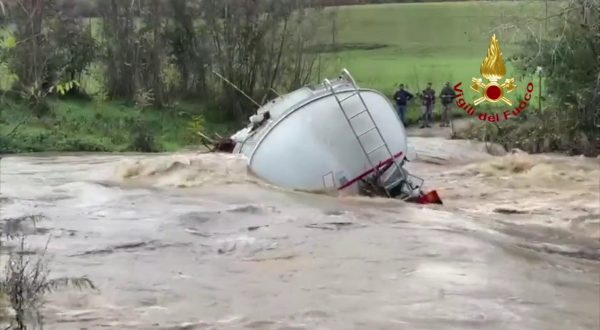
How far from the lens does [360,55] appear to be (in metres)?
35.8

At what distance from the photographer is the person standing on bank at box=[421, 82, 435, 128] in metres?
31.2

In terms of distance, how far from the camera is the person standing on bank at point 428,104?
3123cm

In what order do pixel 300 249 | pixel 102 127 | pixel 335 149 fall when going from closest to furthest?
1. pixel 300 249
2. pixel 335 149
3. pixel 102 127

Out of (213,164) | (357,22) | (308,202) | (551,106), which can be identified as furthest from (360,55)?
(308,202)

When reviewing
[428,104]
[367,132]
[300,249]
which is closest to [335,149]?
[367,132]

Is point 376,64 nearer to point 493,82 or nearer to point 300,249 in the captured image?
point 493,82

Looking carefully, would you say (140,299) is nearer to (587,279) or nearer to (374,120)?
(587,279)

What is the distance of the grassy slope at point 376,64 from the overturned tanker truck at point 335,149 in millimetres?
8093

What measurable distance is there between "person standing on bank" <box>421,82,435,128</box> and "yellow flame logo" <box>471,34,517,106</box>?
1.58 m

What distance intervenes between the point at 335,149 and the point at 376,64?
1868 centimetres

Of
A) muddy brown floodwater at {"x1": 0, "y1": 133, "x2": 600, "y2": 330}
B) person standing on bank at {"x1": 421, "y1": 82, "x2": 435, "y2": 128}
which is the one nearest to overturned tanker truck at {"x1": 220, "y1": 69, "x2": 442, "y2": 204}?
muddy brown floodwater at {"x1": 0, "y1": 133, "x2": 600, "y2": 330}

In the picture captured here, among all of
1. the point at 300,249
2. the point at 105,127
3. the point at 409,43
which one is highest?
the point at 409,43

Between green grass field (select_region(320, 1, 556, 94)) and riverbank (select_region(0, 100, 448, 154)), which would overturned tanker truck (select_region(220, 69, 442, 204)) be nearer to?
riverbank (select_region(0, 100, 448, 154))

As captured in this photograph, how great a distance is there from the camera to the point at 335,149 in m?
17.9
